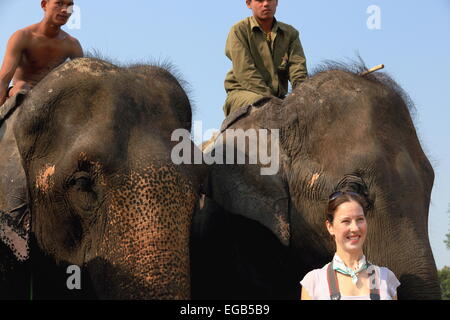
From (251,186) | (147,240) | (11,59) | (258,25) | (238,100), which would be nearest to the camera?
(147,240)

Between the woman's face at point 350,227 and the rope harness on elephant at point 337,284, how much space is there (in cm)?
11

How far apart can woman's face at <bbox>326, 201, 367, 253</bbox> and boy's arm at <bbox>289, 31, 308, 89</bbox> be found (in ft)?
9.53

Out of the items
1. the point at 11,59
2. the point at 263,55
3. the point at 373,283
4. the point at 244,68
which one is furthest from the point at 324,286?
the point at 263,55

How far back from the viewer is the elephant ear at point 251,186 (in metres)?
6.46

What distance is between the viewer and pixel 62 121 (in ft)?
18.5

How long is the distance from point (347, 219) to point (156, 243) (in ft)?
3.65

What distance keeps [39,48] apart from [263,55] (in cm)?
187

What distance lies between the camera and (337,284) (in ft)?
14.3

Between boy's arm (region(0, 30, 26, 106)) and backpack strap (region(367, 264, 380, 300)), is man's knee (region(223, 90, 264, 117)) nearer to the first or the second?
boy's arm (region(0, 30, 26, 106))

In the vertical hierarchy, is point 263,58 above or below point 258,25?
below

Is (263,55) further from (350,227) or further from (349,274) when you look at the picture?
(349,274)

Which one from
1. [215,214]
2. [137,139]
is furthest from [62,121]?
[215,214]

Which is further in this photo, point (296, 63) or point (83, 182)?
point (296, 63)

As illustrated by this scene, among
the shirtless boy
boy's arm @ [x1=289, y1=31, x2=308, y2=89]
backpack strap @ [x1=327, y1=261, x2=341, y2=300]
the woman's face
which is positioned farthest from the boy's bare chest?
backpack strap @ [x1=327, y1=261, x2=341, y2=300]
